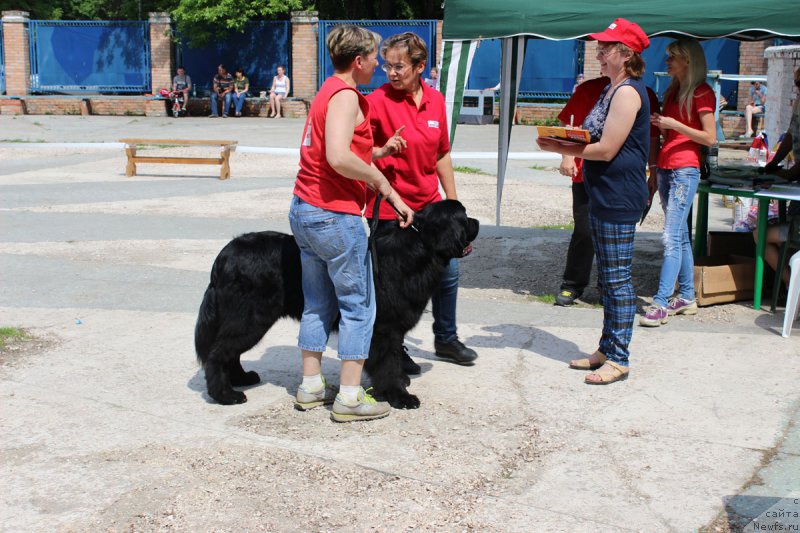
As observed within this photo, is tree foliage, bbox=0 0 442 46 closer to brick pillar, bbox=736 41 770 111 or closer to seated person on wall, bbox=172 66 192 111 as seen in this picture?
seated person on wall, bbox=172 66 192 111

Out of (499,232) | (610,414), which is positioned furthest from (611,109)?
(499,232)

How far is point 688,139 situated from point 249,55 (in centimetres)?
2370

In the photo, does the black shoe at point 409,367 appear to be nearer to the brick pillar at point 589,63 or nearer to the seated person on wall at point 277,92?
the brick pillar at point 589,63

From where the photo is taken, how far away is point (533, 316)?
6.58m

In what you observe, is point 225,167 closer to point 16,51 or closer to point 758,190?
point 758,190

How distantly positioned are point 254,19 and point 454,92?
952 inches

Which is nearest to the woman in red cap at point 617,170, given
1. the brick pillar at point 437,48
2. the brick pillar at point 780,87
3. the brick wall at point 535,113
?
the brick pillar at point 780,87

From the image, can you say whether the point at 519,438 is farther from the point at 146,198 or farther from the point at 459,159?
the point at 459,159

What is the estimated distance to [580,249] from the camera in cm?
696

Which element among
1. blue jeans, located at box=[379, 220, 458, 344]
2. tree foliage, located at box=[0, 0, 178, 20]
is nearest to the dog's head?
blue jeans, located at box=[379, 220, 458, 344]

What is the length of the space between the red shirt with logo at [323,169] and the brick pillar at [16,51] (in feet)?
90.3

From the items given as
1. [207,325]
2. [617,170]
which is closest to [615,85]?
[617,170]

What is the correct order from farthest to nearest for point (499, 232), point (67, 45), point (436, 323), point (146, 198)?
point (67, 45) < point (146, 198) < point (499, 232) < point (436, 323)

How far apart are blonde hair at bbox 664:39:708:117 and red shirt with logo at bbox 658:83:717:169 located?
32mm
